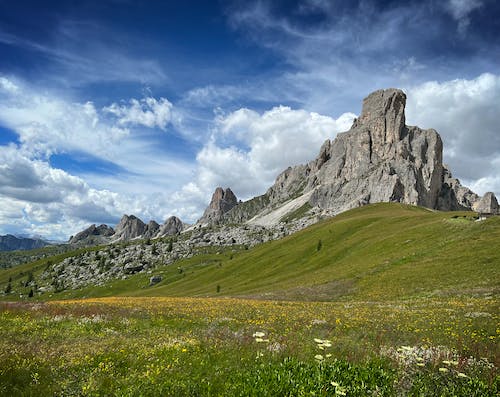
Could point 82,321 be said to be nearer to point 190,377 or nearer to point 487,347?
point 190,377

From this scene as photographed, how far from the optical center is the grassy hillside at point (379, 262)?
44.2m

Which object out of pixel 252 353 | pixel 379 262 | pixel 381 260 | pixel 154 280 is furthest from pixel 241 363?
pixel 154 280

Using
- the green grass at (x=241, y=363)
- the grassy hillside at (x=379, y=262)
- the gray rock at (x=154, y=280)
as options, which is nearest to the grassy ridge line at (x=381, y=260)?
the grassy hillside at (x=379, y=262)

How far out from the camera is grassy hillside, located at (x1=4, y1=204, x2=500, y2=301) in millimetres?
44156

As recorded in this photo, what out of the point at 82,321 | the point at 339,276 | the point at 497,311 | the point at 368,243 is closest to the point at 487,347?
the point at 497,311

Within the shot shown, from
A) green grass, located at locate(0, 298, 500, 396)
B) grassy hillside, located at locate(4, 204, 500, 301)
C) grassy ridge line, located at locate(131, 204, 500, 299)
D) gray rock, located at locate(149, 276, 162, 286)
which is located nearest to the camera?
green grass, located at locate(0, 298, 500, 396)

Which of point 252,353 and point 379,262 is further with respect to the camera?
point 379,262

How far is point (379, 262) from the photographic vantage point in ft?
203

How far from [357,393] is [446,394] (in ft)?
6.94

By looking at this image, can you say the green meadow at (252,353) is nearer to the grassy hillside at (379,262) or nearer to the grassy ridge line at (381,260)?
the grassy hillside at (379,262)

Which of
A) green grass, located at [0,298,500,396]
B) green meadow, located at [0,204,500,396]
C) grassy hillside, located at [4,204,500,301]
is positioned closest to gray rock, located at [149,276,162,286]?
grassy hillside, located at [4,204,500,301]

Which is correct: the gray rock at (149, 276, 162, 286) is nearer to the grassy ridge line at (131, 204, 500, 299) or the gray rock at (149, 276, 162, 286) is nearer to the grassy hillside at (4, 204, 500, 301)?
the grassy hillside at (4, 204, 500, 301)

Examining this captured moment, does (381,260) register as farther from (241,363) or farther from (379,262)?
(241,363)

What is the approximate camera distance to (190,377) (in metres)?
9.30
